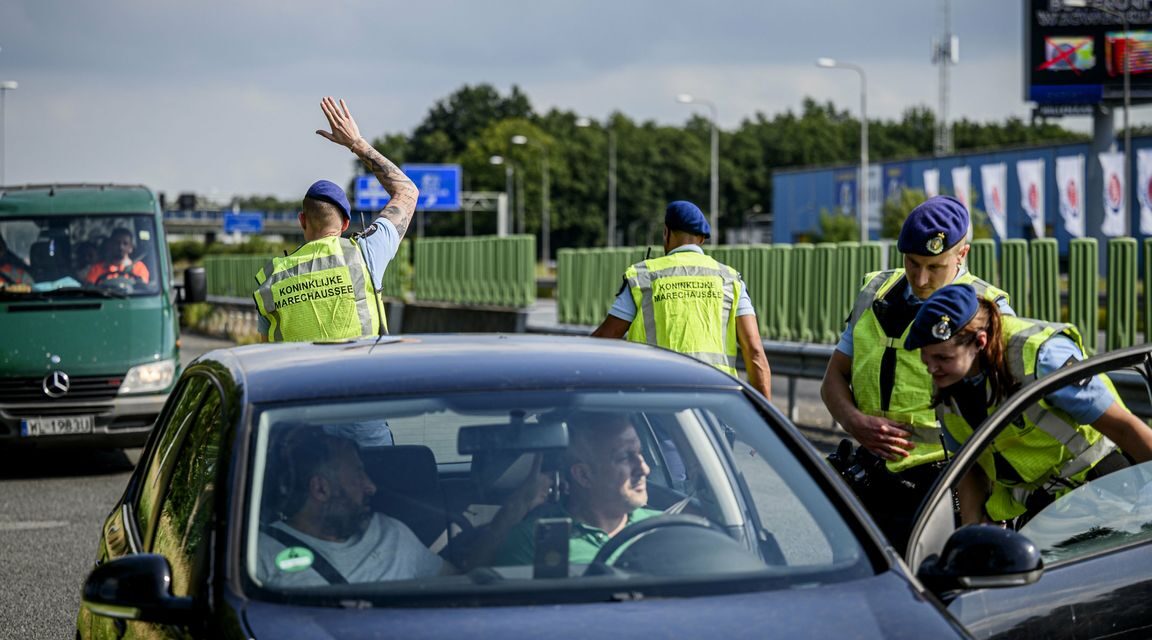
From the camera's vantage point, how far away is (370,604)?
10.4ft

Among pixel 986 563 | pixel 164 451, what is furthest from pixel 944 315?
pixel 164 451

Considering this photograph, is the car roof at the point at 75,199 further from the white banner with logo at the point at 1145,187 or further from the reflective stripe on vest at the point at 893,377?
the white banner with logo at the point at 1145,187

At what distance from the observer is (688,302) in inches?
281

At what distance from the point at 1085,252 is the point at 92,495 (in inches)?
308

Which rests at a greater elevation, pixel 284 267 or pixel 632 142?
pixel 632 142

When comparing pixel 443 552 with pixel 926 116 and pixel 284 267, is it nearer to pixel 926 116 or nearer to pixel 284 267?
pixel 284 267

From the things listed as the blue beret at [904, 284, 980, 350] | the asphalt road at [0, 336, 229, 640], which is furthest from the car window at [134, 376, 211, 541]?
the asphalt road at [0, 336, 229, 640]

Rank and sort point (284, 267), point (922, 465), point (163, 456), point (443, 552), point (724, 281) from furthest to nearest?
point (724, 281)
point (284, 267)
point (922, 465)
point (163, 456)
point (443, 552)

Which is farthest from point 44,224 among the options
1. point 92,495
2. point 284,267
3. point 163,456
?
point 163,456

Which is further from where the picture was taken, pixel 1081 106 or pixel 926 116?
pixel 926 116

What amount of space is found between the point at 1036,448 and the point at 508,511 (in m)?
1.34

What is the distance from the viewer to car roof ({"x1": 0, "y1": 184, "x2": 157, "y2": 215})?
13844 millimetres

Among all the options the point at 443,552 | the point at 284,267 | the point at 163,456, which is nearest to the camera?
the point at 443,552

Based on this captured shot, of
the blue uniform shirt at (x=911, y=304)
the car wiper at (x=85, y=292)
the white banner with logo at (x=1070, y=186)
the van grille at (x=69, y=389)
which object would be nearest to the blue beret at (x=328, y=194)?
the blue uniform shirt at (x=911, y=304)
